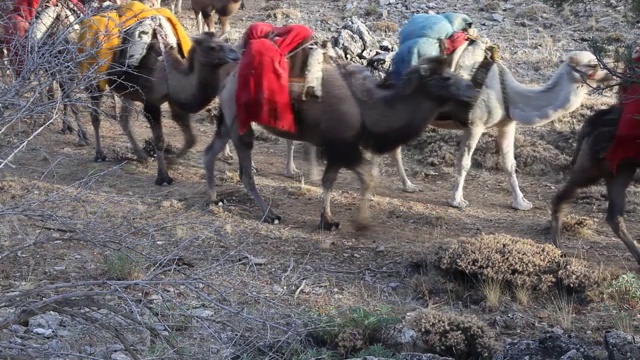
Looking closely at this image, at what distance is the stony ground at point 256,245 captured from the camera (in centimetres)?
507

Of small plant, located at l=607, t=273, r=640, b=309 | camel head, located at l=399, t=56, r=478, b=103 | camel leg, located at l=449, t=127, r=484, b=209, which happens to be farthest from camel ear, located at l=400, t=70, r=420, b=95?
small plant, located at l=607, t=273, r=640, b=309

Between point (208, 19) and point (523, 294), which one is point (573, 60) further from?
point (208, 19)

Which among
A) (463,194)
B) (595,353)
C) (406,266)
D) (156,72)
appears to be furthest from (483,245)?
(156,72)

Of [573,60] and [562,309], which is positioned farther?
[573,60]

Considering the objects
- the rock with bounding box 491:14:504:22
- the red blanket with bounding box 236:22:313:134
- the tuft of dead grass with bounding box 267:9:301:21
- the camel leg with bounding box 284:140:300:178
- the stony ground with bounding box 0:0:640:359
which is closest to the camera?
the stony ground with bounding box 0:0:640:359

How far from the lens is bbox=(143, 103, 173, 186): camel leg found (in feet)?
33.1

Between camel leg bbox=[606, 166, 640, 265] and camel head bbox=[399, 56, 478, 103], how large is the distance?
4.91 ft

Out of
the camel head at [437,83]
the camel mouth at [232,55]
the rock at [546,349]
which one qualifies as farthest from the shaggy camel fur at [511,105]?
the rock at [546,349]

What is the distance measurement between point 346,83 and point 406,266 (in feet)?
6.20

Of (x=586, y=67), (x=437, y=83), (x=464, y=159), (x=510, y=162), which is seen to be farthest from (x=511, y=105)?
(x=437, y=83)

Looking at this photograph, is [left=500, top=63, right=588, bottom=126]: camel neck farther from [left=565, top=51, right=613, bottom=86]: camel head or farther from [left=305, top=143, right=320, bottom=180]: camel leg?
[left=305, top=143, right=320, bottom=180]: camel leg

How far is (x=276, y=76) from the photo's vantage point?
8.52 meters

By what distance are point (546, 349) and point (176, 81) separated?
18.0ft

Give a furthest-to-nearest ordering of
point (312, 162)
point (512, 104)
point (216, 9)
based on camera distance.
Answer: point (216, 9), point (312, 162), point (512, 104)
